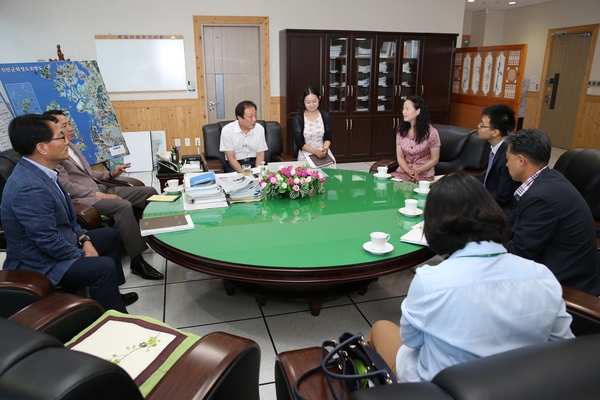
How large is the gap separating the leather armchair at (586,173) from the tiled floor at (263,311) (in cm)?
131

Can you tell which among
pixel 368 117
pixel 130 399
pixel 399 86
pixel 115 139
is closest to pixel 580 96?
pixel 399 86

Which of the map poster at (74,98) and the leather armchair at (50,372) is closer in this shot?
the leather armchair at (50,372)

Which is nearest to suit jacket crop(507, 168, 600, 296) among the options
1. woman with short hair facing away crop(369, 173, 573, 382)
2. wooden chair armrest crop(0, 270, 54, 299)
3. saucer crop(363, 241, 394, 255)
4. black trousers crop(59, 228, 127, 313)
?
saucer crop(363, 241, 394, 255)

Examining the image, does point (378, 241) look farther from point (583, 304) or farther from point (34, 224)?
point (34, 224)

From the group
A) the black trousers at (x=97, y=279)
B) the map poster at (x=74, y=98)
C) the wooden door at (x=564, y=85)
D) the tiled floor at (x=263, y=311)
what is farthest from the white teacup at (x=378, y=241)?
the wooden door at (x=564, y=85)

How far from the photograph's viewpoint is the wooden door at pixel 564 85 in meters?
7.68

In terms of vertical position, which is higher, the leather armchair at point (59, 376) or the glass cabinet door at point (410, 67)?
the glass cabinet door at point (410, 67)

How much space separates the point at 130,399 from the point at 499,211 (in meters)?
1.07

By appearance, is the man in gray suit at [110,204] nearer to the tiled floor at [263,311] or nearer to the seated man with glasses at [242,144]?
the tiled floor at [263,311]

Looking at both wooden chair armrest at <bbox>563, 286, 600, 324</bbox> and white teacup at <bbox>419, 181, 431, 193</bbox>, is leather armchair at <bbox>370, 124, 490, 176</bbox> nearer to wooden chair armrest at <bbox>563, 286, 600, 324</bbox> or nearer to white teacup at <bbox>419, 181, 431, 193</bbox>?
white teacup at <bbox>419, 181, 431, 193</bbox>

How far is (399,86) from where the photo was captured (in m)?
6.85

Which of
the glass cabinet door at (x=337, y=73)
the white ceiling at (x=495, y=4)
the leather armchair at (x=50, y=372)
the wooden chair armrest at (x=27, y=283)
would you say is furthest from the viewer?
the white ceiling at (x=495, y=4)

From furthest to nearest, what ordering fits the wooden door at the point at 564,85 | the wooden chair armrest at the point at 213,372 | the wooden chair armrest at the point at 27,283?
the wooden door at the point at 564,85
the wooden chair armrest at the point at 27,283
the wooden chair armrest at the point at 213,372

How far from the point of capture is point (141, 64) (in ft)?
20.4
